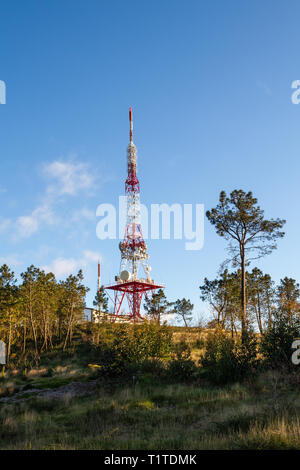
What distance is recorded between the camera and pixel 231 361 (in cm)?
1770

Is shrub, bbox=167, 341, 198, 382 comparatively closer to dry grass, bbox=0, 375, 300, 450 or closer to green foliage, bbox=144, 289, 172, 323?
dry grass, bbox=0, 375, 300, 450

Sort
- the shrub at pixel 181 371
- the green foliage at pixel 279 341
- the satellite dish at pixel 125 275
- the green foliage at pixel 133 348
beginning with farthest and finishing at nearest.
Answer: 1. the satellite dish at pixel 125 275
2. the green foliage at pixel 133 348
3. the shrub at pixel 181 371
4. the green foliage at pixel 279 341

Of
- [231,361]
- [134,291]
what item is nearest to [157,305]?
[134,291]

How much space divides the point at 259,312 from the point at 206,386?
107 feet

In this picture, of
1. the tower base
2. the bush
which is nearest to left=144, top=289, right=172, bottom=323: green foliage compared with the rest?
the tower base

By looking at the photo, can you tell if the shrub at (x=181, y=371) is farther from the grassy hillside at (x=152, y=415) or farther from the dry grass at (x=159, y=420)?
the dry grass at (x=159, y=420)

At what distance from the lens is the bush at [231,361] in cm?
1728

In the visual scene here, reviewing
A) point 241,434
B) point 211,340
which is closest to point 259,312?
point 211,340

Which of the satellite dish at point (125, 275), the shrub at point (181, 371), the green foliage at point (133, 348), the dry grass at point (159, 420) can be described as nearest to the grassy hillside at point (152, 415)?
the dry grass at point (159, 420)

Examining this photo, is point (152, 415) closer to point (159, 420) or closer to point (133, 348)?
point (159, 420)

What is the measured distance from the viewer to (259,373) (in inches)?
688

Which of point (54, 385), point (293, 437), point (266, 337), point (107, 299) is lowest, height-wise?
point (54, 385)
